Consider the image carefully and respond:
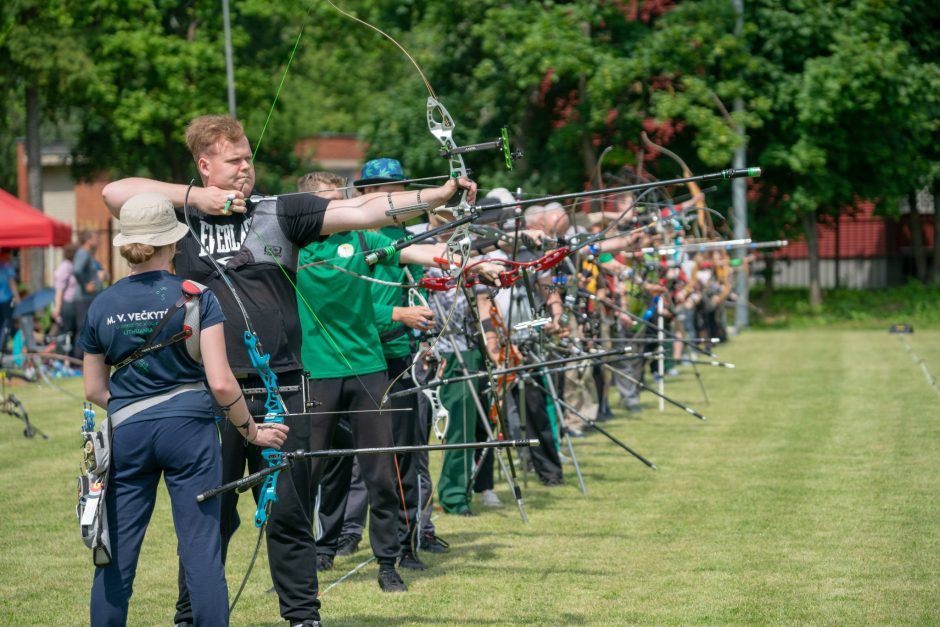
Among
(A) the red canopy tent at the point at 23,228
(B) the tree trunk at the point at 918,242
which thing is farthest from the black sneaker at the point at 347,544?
(B) the tree trunk at the point at 918,242

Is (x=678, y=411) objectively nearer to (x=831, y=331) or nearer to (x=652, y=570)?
(x=652, y=570)

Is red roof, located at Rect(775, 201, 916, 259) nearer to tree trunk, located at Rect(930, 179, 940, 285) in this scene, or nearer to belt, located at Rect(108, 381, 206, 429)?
tree trunk, located at Rect(930, 179, 940, 285)

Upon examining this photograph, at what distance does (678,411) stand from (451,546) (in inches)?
262

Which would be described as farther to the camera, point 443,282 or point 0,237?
point 0,237

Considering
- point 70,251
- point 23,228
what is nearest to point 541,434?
point 23,228

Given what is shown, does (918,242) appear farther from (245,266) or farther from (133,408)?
(133,408)

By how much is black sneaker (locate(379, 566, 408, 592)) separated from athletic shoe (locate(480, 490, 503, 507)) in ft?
7.29

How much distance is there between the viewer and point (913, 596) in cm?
560

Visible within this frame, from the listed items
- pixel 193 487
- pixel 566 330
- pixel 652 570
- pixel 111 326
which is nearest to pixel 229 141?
pixel 111 326

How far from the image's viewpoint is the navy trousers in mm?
4094

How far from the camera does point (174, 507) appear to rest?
4164 mm

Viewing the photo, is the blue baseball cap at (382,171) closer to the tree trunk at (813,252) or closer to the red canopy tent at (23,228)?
the red canopy tent at (23,228)

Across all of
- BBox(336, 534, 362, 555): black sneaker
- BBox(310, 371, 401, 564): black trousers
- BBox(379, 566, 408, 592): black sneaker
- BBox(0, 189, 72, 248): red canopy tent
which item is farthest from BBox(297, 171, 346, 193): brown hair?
BBox(0, 189, 72, 248): red canopy tent

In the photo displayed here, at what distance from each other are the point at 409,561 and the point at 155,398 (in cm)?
262
